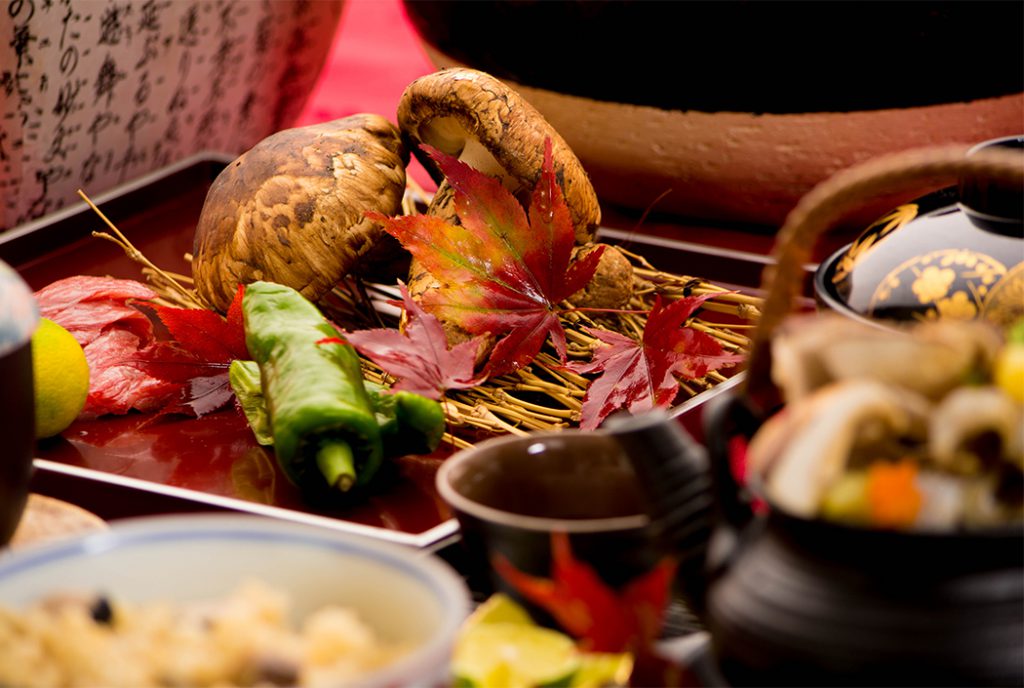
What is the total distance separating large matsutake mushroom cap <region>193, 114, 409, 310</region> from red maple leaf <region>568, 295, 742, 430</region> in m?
0.27

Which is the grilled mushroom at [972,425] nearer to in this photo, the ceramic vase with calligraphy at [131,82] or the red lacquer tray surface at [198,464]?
the red lacquer tray surface at [198,464]

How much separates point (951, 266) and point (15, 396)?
60 cm

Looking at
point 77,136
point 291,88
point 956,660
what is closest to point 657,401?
point 956,660

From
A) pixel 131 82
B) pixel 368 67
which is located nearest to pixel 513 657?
pixel 131 82

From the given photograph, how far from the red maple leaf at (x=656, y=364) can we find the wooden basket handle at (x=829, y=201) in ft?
1.40

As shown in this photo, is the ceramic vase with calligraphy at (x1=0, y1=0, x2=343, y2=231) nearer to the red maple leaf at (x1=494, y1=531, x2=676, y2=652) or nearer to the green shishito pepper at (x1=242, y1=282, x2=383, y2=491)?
the green shishito pepper at (x1=242, y1=282, x2=383, y2=491)

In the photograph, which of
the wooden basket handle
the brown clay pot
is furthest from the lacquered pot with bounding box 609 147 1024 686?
the brown clay pot

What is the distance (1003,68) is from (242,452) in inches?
40.1

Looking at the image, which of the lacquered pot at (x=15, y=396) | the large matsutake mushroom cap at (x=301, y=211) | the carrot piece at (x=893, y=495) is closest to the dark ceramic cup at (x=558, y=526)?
the carrot piece at (x=893, y=495)

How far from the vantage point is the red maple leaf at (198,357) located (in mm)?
1072

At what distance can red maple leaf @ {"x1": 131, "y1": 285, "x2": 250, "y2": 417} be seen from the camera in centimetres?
107

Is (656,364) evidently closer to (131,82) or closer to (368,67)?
(131,82)

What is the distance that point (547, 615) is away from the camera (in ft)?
2.18

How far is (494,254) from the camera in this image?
103 centimetres
